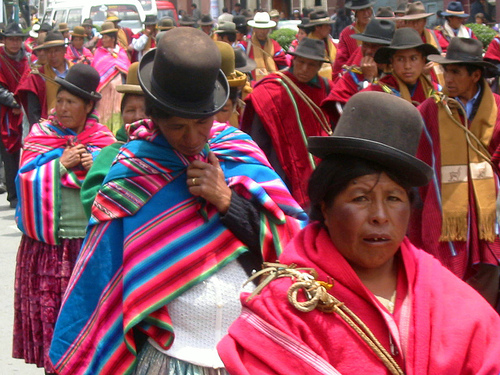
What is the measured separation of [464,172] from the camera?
20.3 ft

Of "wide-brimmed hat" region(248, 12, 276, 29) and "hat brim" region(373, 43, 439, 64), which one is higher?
"hat brim" region(373, 43, 439, 64)

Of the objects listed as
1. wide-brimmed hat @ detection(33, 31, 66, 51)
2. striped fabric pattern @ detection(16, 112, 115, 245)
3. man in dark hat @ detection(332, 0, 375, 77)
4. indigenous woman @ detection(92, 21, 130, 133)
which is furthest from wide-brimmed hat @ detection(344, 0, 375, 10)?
striped fabric pattern @ detection(16, 112, 115, 245)

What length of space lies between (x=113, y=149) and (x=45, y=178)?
1.41 metres

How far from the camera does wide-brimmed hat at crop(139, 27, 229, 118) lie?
10.4ft

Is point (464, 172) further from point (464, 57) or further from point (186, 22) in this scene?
point (186, 22)

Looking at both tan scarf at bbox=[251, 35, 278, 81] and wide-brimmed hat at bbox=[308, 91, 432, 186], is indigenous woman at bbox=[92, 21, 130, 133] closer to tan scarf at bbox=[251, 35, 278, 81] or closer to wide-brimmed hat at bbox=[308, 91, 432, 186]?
tan scarf at bbox=[251, 35, 278, 81]

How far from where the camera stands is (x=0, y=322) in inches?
278

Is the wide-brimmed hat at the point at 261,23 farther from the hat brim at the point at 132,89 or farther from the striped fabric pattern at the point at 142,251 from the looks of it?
the striped fabric pattern at the point at 142,251

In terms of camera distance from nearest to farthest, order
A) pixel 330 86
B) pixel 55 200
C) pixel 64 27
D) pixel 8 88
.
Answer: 1. pixel 55 200
2. pixel 330 86
3. pixel 8 88
4. pixel 64 27

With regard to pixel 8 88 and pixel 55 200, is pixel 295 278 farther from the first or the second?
pixel 8 88

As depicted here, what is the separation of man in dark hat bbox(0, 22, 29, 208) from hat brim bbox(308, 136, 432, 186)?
1021cm

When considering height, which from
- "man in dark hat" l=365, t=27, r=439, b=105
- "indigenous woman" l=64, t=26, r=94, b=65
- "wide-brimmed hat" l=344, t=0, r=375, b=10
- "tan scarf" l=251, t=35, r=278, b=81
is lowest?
"indigenous woman" l=64, t=26, r=94, b=65

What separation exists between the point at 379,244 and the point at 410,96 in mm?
4960

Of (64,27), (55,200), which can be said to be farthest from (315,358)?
(64,27)
